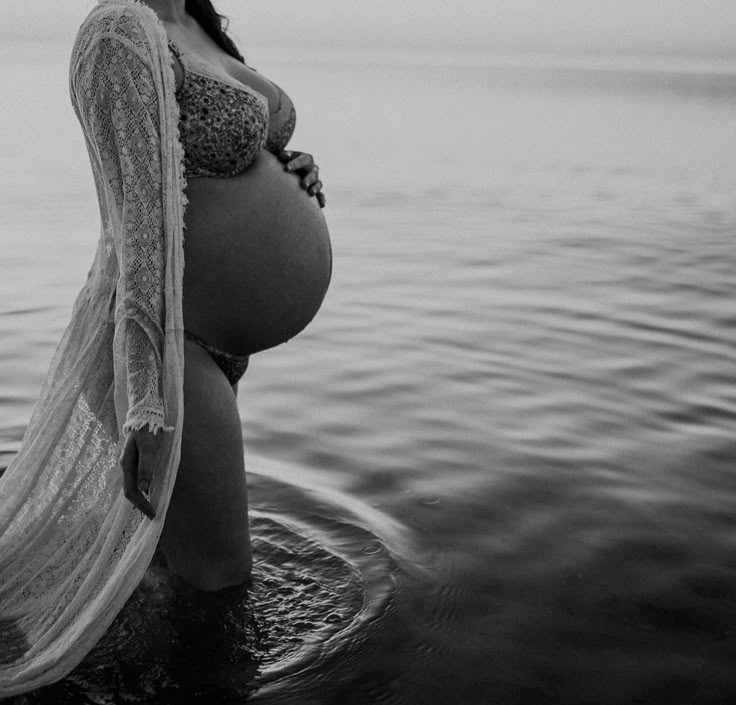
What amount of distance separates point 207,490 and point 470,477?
1441 millimetres

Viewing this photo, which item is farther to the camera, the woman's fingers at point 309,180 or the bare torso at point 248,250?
the woman's fingers at point 309,180

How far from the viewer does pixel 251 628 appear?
2.48 meters

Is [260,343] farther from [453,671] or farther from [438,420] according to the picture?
[438,420]

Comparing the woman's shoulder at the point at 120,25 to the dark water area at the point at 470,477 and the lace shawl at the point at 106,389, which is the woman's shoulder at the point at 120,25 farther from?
the dark water area at the point at 470,477

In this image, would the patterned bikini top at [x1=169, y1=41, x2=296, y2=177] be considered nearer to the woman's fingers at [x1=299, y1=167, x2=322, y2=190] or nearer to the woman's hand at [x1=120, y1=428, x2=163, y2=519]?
the woman's fingers at [x1=299, y1=167, x2=322, y2=190]

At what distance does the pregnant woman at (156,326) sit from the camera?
1.97 meters

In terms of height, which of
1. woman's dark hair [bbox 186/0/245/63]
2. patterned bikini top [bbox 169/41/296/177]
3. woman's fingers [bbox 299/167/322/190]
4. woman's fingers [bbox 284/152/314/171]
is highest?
woman's dark hair [bbox 186/0/245/63]

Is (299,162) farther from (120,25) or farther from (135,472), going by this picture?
(135,472)

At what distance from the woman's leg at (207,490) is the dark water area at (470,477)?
0.45ft

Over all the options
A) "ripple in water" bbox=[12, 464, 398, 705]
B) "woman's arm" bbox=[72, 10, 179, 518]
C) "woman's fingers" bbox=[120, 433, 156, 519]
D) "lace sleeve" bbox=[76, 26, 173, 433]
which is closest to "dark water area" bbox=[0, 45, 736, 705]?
"ripple in water" bbox=[12, 464, 398, 705]

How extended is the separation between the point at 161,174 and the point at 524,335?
3666 millimetres

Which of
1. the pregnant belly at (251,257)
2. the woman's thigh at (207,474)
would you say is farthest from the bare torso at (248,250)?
the woman's thigh at (207,474)

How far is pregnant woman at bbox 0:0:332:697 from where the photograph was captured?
197 cm

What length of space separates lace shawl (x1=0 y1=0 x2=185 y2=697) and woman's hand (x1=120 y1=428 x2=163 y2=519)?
Result: 0.03m
